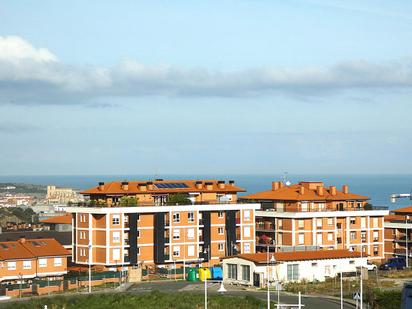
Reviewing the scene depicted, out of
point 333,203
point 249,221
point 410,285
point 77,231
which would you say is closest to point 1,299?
point 77,231

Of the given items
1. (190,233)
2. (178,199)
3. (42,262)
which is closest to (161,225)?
(190,233)

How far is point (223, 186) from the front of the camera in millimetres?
101438

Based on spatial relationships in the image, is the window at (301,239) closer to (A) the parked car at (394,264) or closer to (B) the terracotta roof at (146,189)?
(B) the terracotta roof at (146,189)

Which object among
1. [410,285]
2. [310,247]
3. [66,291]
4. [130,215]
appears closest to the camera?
[410,285]

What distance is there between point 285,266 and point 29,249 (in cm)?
2456

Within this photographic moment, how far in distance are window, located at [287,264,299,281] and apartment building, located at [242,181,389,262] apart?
16007 millimetres

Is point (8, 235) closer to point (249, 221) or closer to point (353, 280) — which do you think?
point (249, 221)

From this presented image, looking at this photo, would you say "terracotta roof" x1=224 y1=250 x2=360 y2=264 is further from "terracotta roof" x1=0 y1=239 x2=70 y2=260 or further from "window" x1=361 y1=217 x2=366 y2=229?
"terracotta roof" x1=0 y1=239 x2=70 y2=260

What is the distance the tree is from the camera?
95.0 metres

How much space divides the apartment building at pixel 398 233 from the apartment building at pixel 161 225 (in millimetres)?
19330

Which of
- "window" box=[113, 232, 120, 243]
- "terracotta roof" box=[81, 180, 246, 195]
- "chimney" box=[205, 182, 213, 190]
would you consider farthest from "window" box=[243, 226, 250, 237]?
"window" box=[113, 232, 120, 243]

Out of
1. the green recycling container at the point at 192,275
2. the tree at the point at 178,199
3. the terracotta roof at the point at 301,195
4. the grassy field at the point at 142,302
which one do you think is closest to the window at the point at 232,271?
the green recycling container at the point at 192,275

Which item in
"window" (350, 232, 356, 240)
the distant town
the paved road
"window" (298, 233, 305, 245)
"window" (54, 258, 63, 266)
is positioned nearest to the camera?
the paved road

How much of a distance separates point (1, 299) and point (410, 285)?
182 feet
